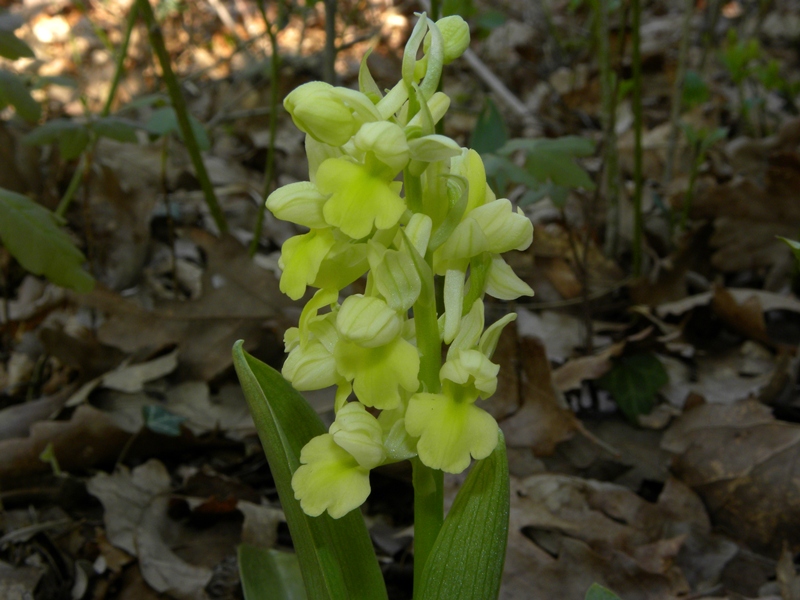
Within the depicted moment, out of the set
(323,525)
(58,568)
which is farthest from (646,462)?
(58,568)

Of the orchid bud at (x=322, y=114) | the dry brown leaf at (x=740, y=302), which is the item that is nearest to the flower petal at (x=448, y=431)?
the orchid bud at (x=322, y=114)

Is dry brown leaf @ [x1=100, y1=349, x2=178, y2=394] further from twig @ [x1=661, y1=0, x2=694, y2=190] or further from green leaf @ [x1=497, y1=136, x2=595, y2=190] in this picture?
twig @ [x1=661, y1=0, x2=694, y2=190]

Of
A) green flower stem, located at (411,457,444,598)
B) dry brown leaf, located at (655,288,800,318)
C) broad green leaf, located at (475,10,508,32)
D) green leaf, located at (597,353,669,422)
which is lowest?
dry brown leaf, located at (655,288,800,318)

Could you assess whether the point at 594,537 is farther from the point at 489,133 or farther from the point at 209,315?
the point at 209,315

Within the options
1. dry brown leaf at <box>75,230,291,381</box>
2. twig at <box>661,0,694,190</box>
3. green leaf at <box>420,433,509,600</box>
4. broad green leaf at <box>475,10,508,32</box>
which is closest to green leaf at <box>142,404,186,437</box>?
dry brown leaf at <box>75,230,291,381</box>

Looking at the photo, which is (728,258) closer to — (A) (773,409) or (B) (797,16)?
(A) (773,409)

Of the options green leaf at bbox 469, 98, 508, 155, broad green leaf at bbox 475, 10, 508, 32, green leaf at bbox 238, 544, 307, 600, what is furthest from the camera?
broad green leaf at bbox 475, 10, 508, 32

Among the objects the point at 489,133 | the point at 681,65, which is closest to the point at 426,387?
the point at 489,133
